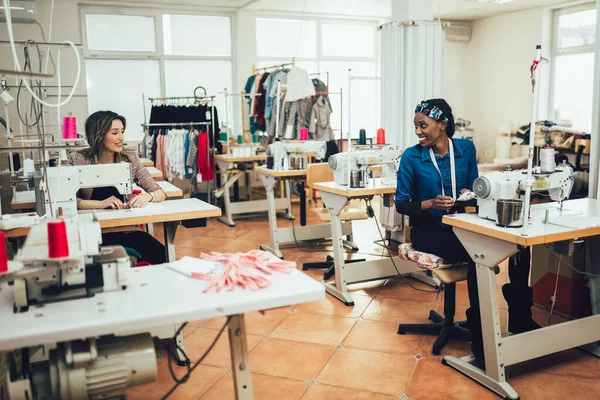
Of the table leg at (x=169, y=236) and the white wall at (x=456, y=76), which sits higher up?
the white wall at (x=456, y=76)

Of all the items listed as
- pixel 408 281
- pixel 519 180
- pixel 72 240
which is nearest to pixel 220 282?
pixel 72 240

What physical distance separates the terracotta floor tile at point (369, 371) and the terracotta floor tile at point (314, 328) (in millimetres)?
175

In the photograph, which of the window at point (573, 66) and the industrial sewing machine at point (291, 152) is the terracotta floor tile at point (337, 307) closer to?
the industrial sewing machine at point (291, 152)

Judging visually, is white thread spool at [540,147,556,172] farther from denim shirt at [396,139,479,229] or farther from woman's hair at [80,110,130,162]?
woman's hair at [80,110,130,162]

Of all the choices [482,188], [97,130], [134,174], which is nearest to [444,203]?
[482,188]

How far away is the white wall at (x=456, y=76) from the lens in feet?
30.2

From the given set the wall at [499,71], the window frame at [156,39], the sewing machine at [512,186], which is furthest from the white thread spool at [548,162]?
the wall at [499,71]

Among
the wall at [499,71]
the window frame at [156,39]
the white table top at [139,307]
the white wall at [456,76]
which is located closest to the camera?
the white table top at [139,307]

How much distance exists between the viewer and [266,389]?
95.1 inches

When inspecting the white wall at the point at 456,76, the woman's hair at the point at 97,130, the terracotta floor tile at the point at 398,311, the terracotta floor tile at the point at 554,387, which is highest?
the white wall at the point at 456,76

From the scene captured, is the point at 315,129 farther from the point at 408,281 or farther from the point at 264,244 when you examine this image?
the point at 408,281

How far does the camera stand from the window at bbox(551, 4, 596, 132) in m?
7.54

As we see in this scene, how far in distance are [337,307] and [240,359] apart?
1.87 meters

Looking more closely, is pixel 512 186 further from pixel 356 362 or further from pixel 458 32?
pixel 458 32
